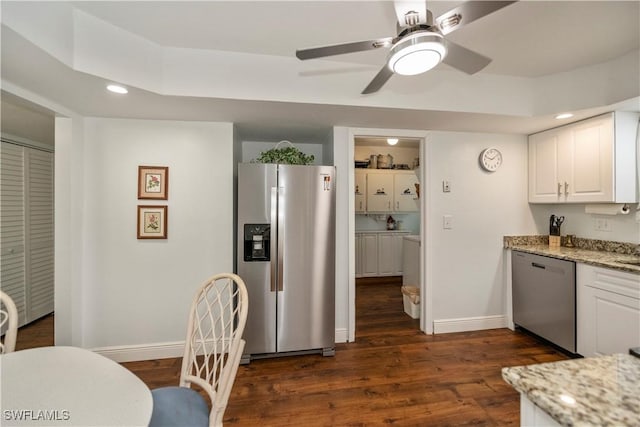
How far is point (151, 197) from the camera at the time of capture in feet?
8.30

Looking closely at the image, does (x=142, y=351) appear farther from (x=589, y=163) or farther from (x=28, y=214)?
(x=589, y=163)

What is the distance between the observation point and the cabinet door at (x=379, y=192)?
207 inches

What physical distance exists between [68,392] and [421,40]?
1850 millimetres

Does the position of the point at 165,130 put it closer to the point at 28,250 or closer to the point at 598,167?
the point at 28,250

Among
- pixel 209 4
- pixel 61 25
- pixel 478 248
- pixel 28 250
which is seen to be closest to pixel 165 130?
pixel 61 25

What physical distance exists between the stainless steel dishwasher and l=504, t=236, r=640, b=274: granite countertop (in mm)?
71

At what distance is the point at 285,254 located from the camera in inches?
98.5

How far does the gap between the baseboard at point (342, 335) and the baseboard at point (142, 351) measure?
1481mm

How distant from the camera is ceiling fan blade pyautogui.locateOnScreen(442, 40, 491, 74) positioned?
1.34 meters

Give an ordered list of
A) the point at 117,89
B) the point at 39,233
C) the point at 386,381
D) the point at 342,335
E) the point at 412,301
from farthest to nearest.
Result: the point at 412,301
the point at 39,233
the point at 342,335
the point at 386,381
the point at 117,89

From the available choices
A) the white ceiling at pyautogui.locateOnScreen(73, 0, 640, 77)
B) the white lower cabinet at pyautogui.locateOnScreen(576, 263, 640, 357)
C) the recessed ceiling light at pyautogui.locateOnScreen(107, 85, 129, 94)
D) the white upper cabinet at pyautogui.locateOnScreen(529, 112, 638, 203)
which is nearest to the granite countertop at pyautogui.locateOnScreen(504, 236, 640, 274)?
the white lower cabinet at pyautogui.locateOnScreen(576, 263, 640, 357)

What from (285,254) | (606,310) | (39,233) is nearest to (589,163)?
(606,310)

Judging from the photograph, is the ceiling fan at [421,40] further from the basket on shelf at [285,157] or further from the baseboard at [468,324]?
the baseboard at [468,324]

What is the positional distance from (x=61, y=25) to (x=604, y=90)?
12.4 ft
